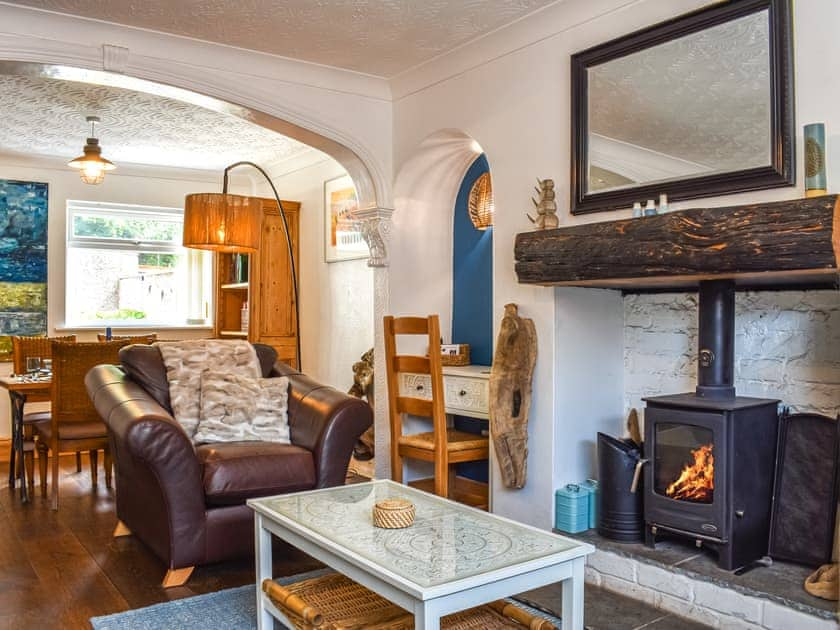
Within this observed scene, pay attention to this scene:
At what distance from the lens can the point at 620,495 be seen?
9.95 ft

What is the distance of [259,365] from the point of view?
13.0 ft

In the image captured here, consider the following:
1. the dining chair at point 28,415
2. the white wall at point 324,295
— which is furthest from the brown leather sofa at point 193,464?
the white wall at point 324,295

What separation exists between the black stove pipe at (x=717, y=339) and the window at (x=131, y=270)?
5.25 meters

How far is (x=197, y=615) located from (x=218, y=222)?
197cm

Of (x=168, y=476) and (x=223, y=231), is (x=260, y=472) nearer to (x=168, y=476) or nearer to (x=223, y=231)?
(x=168, y=476)

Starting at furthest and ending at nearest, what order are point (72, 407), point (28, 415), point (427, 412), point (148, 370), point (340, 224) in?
point (340, 224), point (28, 415), point (72, 407), point (148, 370), point (427, 412)

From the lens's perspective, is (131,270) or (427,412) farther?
(131,270)

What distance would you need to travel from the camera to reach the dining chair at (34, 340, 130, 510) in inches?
166

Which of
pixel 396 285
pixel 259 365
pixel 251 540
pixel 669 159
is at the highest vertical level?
pixel 669 159

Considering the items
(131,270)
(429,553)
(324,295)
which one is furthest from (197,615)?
(131,270)

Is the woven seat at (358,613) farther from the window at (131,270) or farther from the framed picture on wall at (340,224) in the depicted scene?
the window at (131,270)

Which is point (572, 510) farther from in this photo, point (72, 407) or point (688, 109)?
point (72, 407)

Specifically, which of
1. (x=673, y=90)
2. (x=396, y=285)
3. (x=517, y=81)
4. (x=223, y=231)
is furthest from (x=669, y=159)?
(x=223, y=231)

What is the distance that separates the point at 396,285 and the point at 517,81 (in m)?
1.42
